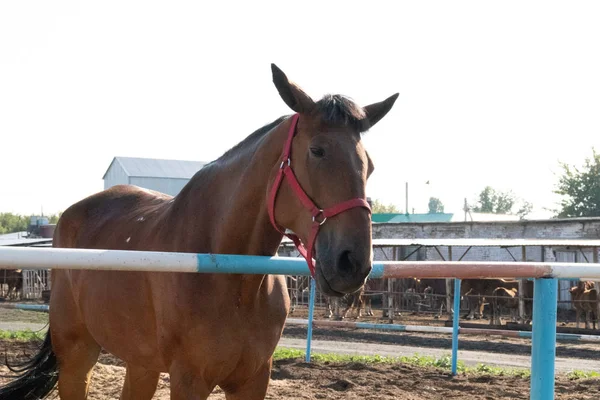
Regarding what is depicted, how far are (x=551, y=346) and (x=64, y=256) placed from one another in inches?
74.6

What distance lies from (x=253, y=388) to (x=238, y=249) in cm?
78

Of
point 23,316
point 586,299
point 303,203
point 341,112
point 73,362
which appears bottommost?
point 23,316

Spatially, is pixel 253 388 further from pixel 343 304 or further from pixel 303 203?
pixel 343 304

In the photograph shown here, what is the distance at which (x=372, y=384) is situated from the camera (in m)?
9.02

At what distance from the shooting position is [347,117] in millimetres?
3020

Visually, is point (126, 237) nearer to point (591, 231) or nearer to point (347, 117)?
point (347, 117)

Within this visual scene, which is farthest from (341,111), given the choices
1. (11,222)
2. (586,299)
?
(11,222)

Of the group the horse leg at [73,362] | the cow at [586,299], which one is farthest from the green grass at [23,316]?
the horse leg at [73,362]

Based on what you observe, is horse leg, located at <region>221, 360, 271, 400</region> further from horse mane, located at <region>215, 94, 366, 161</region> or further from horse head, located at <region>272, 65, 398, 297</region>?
horse mane, located at <region>215, 94, 366, 161</region>

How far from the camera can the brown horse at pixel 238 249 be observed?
2811 millimetres

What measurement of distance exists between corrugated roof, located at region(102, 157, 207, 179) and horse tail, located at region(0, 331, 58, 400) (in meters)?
58.1

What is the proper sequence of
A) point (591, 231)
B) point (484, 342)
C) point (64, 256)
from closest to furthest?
point (64, 256), point (484, 342), point (591, 231)

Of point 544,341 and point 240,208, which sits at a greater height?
point 240,208

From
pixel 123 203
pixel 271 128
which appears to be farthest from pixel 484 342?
pixel 271 128
